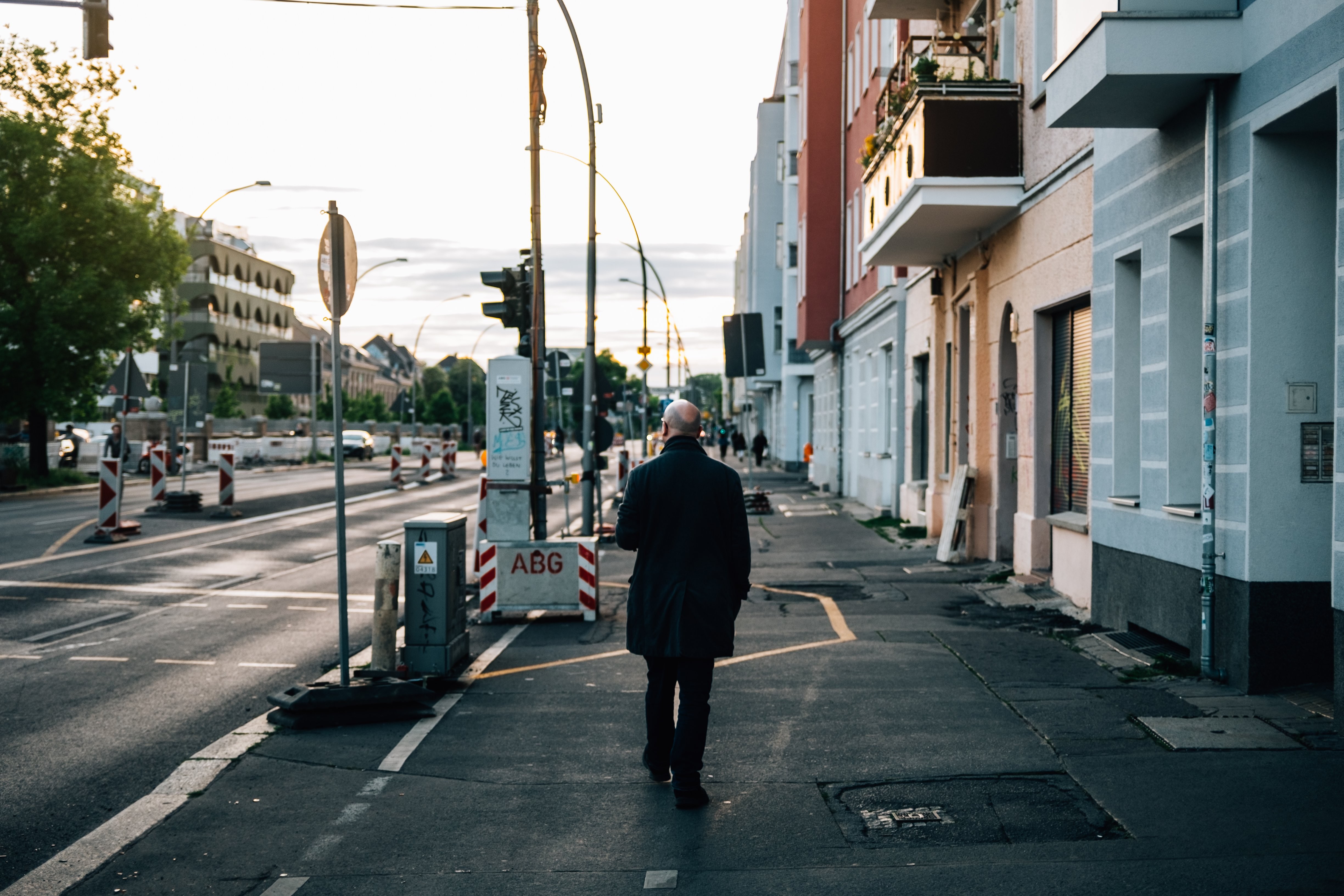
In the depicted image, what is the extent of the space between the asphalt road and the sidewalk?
60cm

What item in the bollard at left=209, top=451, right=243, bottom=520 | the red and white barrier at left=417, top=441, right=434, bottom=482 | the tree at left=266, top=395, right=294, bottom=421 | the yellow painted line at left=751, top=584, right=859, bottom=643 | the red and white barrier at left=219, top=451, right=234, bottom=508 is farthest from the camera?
the tree at left=266, top=395, right=294, bottom=421

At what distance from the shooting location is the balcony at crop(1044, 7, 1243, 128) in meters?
8.38

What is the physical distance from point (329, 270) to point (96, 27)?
18.0ft

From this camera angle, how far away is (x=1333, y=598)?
693 cm

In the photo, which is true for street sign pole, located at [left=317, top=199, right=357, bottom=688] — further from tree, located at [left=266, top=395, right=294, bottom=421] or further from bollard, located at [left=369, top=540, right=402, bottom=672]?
tree, located at [left=266, top=395, right=294, bottom=421]

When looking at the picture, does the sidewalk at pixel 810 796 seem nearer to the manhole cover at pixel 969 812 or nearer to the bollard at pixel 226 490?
the manhole cover at pixel 969 812

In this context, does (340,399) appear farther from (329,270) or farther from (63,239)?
(63,239)

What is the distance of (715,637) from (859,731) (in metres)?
1.67

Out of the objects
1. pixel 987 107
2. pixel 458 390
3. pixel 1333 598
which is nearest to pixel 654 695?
pixel 1333 598

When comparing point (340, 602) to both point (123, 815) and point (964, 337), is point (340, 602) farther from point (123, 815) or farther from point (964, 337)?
point (964, 337)

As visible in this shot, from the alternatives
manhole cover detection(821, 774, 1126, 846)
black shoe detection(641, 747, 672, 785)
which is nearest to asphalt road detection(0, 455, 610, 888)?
black shoe detection(641, 747, 672, 785)

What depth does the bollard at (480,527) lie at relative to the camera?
12.9 m

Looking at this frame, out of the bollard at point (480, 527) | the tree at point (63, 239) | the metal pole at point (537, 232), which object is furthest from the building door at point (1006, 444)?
the tree at point (63, 239)

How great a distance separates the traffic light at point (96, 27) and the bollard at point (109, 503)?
30.4 ft
